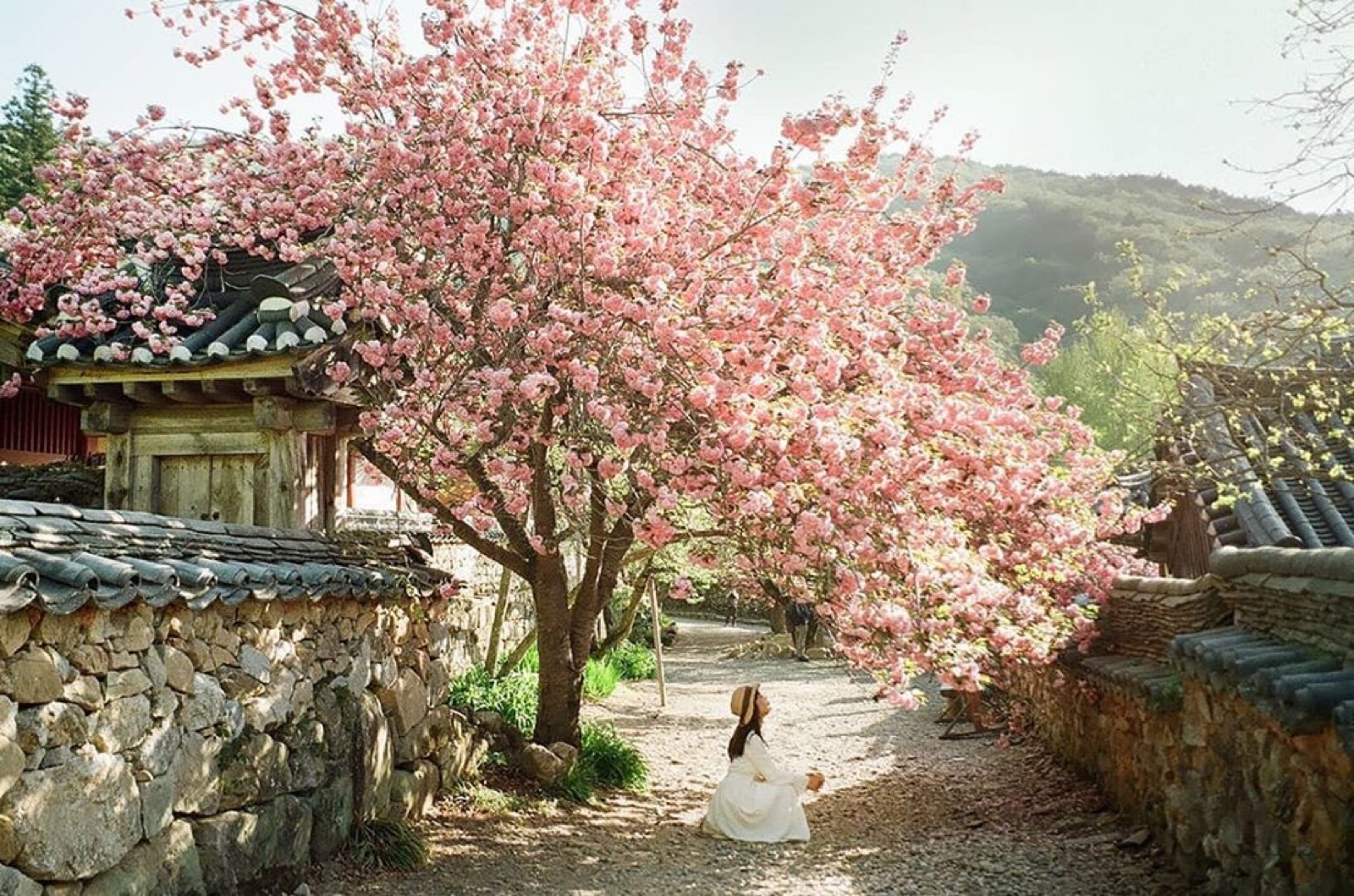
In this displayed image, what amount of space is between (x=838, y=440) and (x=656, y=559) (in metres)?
10.2

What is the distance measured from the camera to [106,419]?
950 cm

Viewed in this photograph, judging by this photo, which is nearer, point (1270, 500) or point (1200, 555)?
point (1270, 500)

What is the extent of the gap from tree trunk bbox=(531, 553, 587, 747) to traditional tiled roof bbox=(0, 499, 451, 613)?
2.11m

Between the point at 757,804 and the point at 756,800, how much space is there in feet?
0.09

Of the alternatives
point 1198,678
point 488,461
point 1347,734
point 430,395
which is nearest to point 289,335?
point 430,395

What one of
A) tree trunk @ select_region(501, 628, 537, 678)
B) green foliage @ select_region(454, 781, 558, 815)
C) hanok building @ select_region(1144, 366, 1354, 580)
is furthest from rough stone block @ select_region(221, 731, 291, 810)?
tree trunk @ select_region(501, 628, 537, 678)

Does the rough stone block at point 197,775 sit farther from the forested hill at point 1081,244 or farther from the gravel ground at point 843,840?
the forested hill at point 1081,244

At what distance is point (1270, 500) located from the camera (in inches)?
406

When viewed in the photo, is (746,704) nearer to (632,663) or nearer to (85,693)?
(85,693)

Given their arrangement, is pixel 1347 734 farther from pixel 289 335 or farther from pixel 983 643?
pixel 289 335

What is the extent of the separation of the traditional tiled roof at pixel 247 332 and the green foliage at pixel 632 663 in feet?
39.0

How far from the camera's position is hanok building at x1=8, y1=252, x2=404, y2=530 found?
8.83m

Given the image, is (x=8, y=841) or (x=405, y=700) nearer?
(x=8, y=841)

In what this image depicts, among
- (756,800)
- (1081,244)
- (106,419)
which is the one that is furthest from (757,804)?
(1081,244)
